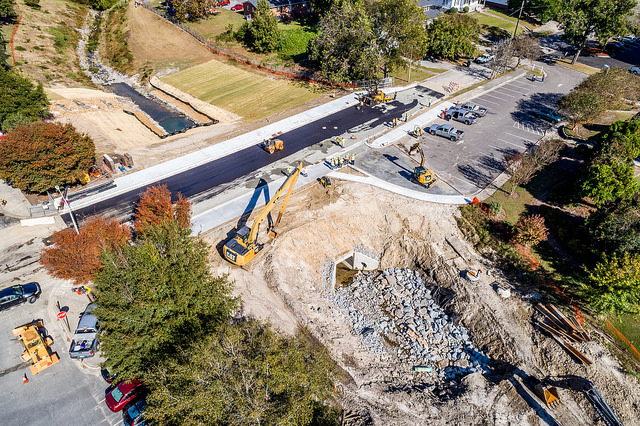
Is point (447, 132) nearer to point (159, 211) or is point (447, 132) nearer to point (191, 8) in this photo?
point (159, 211)

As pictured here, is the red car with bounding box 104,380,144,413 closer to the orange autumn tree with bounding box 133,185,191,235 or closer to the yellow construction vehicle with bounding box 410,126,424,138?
the orange autumn tree with bounding box 133,185,191,235

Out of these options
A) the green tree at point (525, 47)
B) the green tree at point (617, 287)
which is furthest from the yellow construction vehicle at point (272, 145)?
the green tree at point (525, 47)

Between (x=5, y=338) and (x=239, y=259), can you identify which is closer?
(x=5, y=338)

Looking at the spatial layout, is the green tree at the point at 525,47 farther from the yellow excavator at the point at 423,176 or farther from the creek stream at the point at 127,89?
the creek stream at the point at 127,89

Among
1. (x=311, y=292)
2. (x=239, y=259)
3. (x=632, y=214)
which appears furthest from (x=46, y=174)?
(x=632, y=214)

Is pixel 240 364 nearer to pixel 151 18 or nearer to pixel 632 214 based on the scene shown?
pixel 632 214
